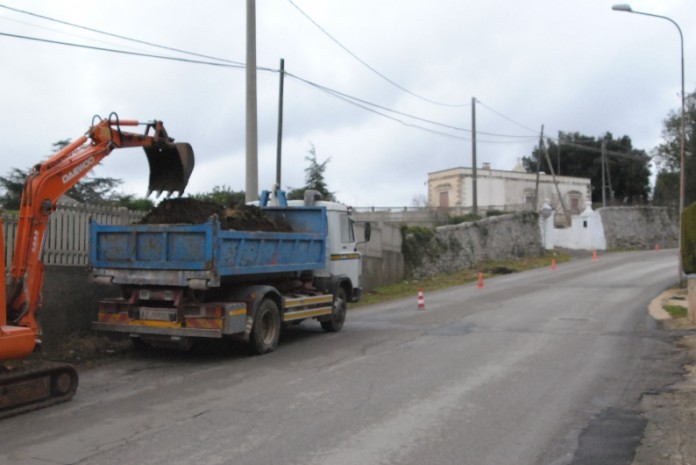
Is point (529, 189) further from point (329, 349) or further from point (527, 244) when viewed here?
point (329, 349)

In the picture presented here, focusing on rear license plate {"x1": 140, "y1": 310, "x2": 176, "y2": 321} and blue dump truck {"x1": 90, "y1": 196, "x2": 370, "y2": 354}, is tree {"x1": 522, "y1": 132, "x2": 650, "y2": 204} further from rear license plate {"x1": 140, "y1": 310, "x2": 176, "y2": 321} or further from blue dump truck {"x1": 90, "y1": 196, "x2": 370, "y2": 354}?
rear license plate {"x1": 140, "y1": 310, "x2": 176, "y2": 321}

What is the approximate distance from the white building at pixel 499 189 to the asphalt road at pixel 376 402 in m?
50.3

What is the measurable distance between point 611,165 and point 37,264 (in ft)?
246

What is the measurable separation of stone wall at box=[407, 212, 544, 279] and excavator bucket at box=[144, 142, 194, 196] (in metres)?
19.4

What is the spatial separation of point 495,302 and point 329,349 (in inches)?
354

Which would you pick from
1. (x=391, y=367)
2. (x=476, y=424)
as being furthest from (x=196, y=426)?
(x=391, y=367)

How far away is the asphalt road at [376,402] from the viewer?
232 inches

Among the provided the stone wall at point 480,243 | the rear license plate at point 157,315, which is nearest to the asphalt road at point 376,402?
the rear license plate at point 157,315

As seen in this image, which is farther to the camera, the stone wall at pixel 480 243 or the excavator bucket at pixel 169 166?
the stone wall at pixel 480 243

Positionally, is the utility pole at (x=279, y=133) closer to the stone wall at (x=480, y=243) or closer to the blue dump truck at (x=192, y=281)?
the stone wall at (x=480, y=243)

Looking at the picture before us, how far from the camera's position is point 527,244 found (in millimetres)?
42250

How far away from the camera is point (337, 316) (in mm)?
14133

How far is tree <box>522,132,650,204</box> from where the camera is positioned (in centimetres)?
7419

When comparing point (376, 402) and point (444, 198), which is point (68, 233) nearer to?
Answer: point (376, 402)
